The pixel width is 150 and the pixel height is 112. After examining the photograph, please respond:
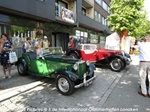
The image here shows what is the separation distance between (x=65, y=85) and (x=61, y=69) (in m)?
0.57

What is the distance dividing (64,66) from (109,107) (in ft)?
6.32

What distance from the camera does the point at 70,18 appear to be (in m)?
14.5

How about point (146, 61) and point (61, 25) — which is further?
point (61, 25)

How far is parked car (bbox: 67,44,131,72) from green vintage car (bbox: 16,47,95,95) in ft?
9.37

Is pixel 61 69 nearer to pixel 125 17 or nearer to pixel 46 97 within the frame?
pixel 46 97

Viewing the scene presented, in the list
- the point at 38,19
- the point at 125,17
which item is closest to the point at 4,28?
the point at 38,19

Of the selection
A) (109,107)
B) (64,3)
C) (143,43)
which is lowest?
(109,107)

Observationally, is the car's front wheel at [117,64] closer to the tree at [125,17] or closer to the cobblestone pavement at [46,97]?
the cobblestone pavement at [46,97]

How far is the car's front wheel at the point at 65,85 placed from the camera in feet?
13.5

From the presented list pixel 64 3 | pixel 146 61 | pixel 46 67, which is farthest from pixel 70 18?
pixel 146 61

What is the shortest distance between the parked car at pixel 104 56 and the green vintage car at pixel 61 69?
2.86 meters

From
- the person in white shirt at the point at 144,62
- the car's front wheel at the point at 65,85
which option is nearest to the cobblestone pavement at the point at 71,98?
the car's front wheel at the point at 65,85

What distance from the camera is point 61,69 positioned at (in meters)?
4.55

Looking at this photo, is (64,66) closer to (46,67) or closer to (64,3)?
(46,67)
